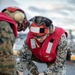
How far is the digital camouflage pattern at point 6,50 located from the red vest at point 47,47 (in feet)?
4.92

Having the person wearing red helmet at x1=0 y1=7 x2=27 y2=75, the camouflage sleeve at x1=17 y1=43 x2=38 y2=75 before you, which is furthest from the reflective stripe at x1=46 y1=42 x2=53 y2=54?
the person wearing red helmet at x1=0 y1=7 x2=27 y2=75

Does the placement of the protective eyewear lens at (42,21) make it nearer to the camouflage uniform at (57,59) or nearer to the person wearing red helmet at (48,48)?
the person wearing red helmet at (48,48)

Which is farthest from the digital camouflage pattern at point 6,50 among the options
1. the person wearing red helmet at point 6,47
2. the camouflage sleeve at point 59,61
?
the camouflage sleeve at point 59,61

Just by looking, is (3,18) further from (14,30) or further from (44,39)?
(44,39)

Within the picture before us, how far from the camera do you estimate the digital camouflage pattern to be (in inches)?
96.6

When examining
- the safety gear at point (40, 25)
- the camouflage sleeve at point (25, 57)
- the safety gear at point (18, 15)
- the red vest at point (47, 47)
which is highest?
the safety gear at point (18, 15)

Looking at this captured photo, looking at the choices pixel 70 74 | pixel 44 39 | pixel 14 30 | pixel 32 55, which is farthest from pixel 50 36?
pixel 70 74

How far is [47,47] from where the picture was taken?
4000 millimetres

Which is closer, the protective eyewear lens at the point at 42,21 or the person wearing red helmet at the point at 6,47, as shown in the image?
the person wearing red helmet at the point at 6,47

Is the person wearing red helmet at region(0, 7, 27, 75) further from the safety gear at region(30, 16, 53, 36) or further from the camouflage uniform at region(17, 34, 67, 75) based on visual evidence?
the camouflage uniform at region(17, 34, 67, 75)

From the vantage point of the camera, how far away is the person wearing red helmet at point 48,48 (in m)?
3.82

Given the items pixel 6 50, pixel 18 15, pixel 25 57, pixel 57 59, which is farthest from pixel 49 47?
pixel 6 50

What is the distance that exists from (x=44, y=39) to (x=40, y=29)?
0.28 metres

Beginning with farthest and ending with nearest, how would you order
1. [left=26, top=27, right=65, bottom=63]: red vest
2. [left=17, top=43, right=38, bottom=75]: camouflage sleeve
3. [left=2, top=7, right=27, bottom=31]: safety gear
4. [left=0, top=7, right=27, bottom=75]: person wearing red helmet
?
[left=17, top=43, right=38, bottom=75]: camouflage sleeve
[left=26, top=27, right=65, bottom=63]: red vest
[left=2, top=7, right=27, bottom=31]: safety gear
[left=0, top=7, right=27, bottom=75]: person wearing red helmet
